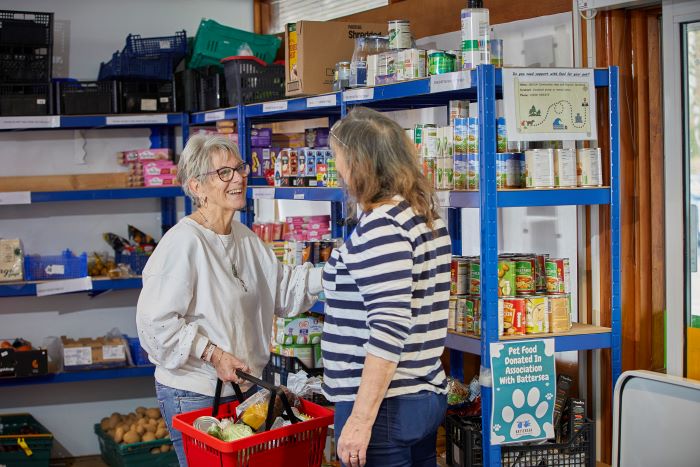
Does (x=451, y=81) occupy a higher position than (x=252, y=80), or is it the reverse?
(x=252, y=80)

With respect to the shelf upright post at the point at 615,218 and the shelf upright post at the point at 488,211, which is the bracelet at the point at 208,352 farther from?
the shelf upright post at the point at 615,218

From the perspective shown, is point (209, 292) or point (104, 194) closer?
point (209, 292)

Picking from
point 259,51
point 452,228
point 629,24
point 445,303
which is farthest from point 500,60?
point 259,51

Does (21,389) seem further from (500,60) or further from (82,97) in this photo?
(500,60)

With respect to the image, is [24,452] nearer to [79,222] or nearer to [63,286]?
[63,286]

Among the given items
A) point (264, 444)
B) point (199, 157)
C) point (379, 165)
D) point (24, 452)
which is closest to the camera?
point (379, 165)

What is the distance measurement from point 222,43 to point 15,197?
5.53ft

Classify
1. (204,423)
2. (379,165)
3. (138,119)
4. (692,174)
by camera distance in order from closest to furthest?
(379,165)
(204,423)
(692,174)
(138,119)

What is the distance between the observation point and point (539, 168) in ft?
11.8

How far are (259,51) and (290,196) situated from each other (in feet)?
5.88

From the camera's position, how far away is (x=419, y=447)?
278 centimetres

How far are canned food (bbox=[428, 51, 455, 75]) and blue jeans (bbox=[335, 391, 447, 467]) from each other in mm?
1499

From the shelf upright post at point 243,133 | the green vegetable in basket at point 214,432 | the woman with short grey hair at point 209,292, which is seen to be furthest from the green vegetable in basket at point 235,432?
the shelf upright post at point 243,133

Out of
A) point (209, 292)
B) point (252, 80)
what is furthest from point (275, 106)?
point (209, 292)
